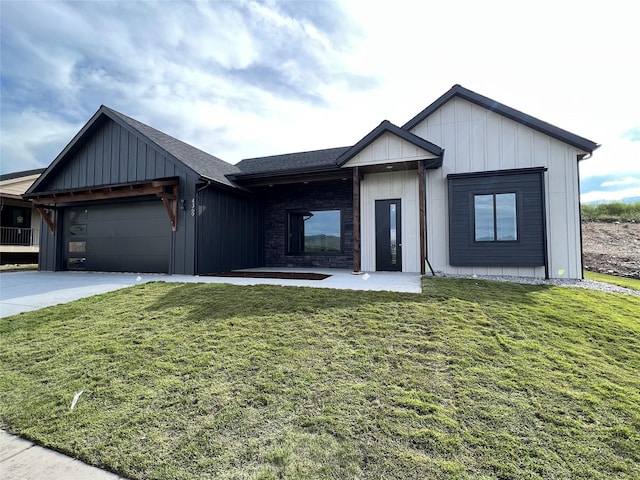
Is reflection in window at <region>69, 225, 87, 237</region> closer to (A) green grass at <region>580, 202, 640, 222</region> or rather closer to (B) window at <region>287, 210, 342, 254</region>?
(B) window at <region>287, 210, 342, 254</region>

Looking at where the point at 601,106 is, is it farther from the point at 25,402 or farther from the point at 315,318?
the point at 25,402

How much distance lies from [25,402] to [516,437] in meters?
3.96

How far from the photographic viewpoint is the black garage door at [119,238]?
937cm

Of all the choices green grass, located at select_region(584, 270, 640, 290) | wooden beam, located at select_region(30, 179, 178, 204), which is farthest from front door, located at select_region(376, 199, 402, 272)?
wooden beam, located at select_region(30, 179, 178, 204)

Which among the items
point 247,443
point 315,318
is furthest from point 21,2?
point 247,443

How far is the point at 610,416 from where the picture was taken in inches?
90.2

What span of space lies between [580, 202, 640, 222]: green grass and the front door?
12.6 m

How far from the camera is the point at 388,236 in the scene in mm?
9094

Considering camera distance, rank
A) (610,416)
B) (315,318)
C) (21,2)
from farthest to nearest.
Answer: (21,2), (315,318), (610,416)

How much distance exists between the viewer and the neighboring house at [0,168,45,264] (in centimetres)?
1404

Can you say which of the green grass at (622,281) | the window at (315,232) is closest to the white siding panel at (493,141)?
the green grass at (622,281)

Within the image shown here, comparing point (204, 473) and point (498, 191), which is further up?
point (498, 191)

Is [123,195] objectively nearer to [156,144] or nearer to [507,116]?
[156,144]

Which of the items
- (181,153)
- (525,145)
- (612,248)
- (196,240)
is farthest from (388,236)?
(612,248)
